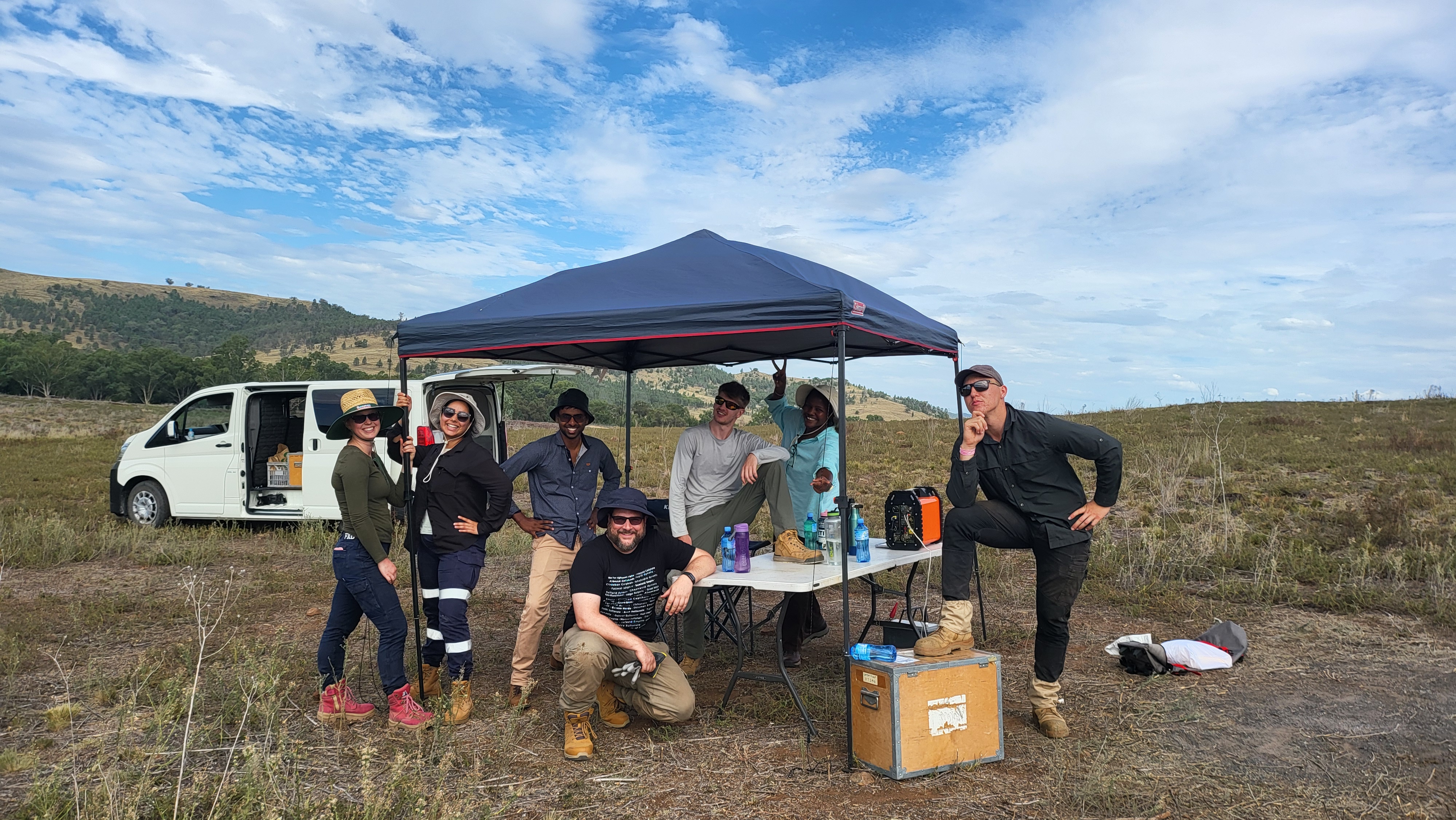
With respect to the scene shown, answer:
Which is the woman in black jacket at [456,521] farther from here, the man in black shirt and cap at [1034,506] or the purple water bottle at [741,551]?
the man in black shirt and cap at [1034,506]

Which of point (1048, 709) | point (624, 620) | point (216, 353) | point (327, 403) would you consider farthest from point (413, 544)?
point (216, 353)

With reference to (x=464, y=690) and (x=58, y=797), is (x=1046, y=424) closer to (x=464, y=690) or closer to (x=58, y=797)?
(x=464, y=690)

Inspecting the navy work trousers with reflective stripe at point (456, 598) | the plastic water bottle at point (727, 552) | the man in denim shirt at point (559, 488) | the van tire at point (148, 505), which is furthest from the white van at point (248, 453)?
the plastic water bottle at point (727, 552)

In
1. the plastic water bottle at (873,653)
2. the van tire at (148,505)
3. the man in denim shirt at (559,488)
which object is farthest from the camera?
the van tire at (148,505)

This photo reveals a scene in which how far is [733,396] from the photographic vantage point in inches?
209

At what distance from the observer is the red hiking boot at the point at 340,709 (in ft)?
15.0

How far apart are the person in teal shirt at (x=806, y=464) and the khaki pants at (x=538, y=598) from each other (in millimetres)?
1467

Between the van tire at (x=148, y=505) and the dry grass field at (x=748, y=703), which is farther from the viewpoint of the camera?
the van tire at (x=148, y=505)

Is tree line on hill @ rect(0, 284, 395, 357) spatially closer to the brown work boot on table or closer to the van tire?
the van tire

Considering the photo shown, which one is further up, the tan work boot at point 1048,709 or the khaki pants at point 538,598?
the khaki pants at point 538,598

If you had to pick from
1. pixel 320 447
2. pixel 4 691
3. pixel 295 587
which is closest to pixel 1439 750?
pixel 4 691

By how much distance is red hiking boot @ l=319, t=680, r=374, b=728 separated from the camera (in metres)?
4.57

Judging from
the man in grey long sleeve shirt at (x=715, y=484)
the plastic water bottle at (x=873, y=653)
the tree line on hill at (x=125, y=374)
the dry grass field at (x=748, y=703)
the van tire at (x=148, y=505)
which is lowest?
the dry grass field at (x=748, y=703)

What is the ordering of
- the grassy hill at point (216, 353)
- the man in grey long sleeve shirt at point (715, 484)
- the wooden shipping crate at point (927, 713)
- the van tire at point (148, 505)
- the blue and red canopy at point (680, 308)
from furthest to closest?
the grassy hill at point (216, 353)
the van tire at point (148, 505)
the man in grey long sleeve shirt at point (715, 484)
the blue and red canopy at point (680, 308)
the wooden shipping crate at point (927, 713)
